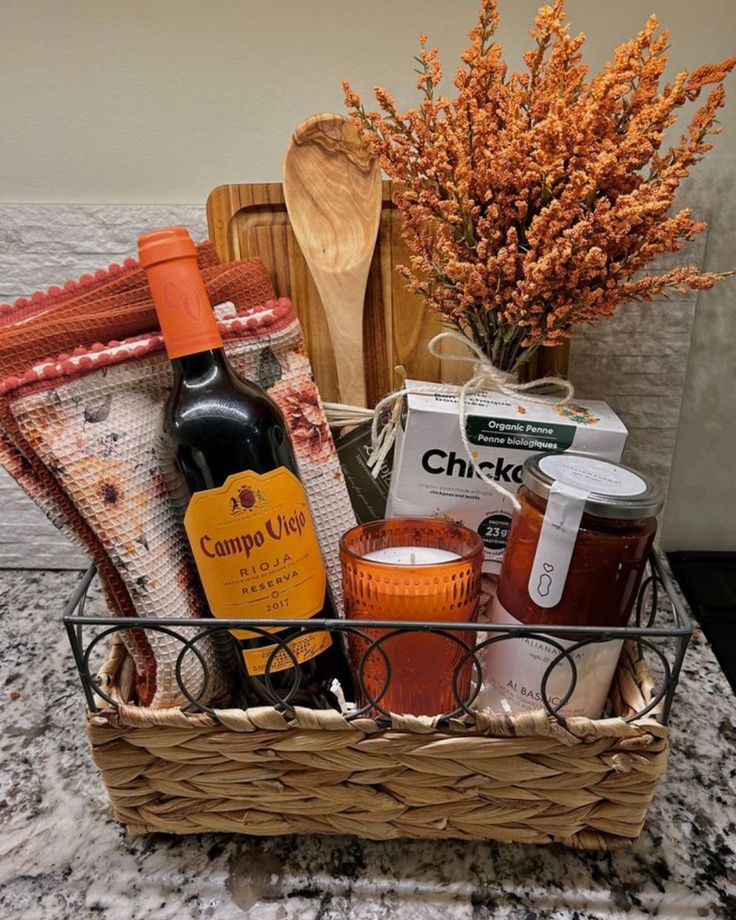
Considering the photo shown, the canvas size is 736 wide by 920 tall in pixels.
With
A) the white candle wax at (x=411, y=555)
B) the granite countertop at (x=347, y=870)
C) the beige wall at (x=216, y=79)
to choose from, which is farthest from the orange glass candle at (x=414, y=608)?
the beige wall at (x=216, y=79)

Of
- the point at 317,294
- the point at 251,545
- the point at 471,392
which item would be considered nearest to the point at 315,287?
the point at 317,294

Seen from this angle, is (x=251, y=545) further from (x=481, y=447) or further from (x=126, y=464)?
(x=481, y=447)

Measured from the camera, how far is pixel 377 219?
1.97 feet

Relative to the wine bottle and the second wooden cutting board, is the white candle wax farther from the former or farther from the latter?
the second wooden cutting board

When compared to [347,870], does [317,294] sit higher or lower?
higher

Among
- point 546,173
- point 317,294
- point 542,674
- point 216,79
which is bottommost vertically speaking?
point 542,674

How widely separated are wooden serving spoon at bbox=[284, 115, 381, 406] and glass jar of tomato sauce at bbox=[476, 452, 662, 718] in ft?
0.88

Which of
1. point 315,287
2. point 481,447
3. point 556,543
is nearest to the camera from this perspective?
point 556,543

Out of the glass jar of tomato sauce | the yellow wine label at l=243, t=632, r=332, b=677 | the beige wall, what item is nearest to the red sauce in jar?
the glass jar of tomato sauce

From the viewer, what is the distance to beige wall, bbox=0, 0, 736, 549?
25.3 inches

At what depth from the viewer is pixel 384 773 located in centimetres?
43

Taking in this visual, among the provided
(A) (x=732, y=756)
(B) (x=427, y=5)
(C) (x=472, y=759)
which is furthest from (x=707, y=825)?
(B) (x=427, y=5)

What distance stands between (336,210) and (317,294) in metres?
0.09

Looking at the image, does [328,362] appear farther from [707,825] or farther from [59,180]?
[707,825]
